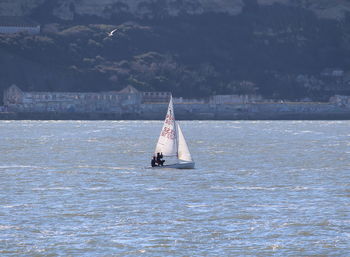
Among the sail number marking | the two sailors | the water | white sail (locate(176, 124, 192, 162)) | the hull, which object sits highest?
the sail number marking

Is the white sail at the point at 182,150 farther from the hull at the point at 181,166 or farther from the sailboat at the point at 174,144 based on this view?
the hull at the point at 181,166

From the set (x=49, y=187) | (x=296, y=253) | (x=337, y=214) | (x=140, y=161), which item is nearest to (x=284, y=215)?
(x=337, y=214)

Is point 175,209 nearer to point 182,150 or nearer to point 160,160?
point 160,160

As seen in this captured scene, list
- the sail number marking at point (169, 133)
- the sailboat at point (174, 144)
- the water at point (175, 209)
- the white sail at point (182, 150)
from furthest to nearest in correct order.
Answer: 1. the sail number marking at point (169, 133)
2. the sailboat at point (174, 144)
3. the white sail at point (182, 150)
4. the water at point (175, 209)

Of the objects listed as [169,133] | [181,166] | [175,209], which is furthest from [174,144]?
[175,209]

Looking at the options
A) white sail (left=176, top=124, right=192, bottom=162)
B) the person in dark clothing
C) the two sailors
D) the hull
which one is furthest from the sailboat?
the two sailors

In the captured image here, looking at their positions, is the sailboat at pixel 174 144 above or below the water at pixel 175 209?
above

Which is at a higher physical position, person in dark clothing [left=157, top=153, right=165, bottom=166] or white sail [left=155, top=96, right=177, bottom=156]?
white sail [left=155, top=96, right=177, bottom=156]

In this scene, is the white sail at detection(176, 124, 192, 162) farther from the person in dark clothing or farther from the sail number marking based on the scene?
the person in dark clothing

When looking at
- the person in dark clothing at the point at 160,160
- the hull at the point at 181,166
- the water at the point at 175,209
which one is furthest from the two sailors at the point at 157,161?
the water at the point at 175,209

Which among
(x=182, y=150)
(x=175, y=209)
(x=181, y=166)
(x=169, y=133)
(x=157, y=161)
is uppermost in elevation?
(x=169, y=133)

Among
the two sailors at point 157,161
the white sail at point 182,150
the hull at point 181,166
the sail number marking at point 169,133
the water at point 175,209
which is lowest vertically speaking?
the water at point 175,209

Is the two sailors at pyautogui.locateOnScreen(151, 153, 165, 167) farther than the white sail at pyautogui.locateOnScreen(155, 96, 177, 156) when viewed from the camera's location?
No

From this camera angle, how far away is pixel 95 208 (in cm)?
5162
